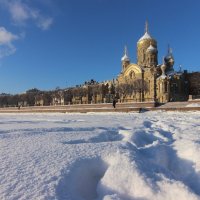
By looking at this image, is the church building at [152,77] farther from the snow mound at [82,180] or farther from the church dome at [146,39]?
the snow mound at [82,180]

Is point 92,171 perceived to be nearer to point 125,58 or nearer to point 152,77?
point 152,77

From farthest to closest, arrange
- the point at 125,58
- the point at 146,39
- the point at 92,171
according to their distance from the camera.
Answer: the point at 125,58 < the point at 146,39 < the point at 92,171

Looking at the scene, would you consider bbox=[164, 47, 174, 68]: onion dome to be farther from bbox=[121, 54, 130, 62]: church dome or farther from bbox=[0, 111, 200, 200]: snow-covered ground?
bbox=[0, 111, 200, 200]: snow-covered ground

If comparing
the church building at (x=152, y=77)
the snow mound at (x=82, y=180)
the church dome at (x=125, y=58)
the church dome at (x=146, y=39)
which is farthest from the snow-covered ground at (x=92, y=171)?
the church dome at (x=125, y=58)

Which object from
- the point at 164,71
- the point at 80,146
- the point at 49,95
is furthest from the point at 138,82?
the point at 80,146

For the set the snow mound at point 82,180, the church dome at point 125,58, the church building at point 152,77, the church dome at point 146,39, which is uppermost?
the church dome at point 146,39

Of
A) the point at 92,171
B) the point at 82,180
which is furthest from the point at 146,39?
the point at 82,180

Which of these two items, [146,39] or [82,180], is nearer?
[82,180]

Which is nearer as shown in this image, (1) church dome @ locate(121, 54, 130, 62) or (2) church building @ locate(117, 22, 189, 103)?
(2) church building @ locate(117, 22, 189, 103)

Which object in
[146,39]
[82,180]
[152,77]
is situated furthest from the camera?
[146,39]

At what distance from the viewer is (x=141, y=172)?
4.44 metres

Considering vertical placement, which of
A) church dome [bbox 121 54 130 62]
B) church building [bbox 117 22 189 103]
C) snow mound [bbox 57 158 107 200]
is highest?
church dome [bbox 121 54 130 62]

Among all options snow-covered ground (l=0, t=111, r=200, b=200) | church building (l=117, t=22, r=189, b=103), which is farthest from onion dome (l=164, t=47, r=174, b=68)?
snow-covered ground (l=0, t=111, r=200, b=200)

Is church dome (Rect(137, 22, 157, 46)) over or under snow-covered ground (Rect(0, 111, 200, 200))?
over
